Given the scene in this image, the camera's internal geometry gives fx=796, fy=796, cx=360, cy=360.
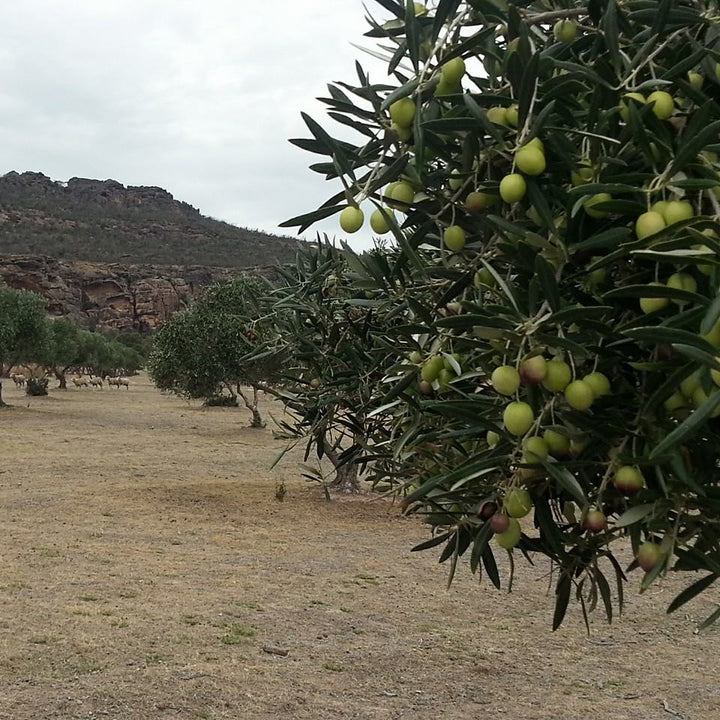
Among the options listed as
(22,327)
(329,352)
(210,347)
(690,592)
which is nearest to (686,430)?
(690,592)

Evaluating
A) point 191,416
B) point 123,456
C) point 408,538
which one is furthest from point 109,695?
point 191,416

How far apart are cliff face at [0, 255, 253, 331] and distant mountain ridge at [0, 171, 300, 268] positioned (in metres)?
1.54

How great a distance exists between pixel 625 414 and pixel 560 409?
150 mm

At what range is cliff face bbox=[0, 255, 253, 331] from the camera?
291ft

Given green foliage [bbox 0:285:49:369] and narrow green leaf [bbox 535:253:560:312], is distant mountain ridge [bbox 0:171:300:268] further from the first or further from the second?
narrow green leaf [bbox 535:253:560:312]

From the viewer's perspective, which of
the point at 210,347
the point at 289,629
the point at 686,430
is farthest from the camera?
the point at 210,347

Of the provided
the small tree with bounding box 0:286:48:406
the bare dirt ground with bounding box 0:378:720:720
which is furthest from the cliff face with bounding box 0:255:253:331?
the bare dirt ground with bounding box 0:378:720:720

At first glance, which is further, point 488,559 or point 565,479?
point 488,559

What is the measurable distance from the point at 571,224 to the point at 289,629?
7134 mm

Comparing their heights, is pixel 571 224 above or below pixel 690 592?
above

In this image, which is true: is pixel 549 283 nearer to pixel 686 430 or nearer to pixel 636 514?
pixel 686 430

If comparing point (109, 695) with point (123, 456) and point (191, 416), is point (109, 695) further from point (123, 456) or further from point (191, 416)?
point (191, 416)

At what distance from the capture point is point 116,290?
3676 inches

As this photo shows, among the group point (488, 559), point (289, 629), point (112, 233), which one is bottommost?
point (289, 629)
